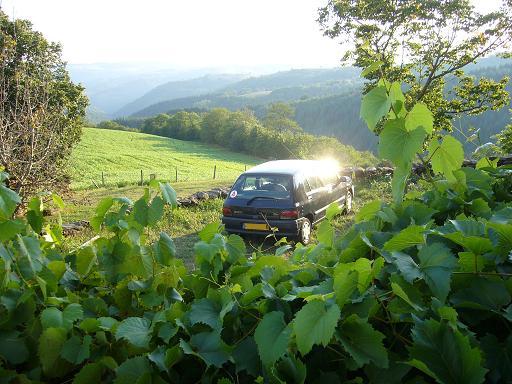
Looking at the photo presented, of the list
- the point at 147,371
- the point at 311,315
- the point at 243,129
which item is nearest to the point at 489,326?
the point at 311,315

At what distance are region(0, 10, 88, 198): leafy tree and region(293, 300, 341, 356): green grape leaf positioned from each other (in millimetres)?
5520

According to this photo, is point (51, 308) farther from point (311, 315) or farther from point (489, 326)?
point (489, 326)

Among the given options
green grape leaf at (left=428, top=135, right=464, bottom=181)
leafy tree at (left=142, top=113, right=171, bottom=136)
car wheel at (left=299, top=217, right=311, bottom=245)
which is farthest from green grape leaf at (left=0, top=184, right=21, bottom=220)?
leafy tree at (left=142, top=113, right=171, bottom=136)

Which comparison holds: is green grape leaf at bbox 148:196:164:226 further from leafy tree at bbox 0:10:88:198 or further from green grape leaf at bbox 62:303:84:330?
leafy tree at bbox 0:10:88:198

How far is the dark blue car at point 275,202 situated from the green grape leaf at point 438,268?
7.76 metres

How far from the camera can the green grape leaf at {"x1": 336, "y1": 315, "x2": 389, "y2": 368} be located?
95 centimetres

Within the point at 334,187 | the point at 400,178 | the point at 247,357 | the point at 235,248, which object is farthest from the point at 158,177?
the point at 247,357

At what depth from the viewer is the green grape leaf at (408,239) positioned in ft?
3.51

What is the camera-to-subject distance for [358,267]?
1021 mm

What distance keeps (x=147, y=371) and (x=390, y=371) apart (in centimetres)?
56

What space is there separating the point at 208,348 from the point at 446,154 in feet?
3.30

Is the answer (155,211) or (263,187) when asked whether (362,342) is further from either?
(263,187)

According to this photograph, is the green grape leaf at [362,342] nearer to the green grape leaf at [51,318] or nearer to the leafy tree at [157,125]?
the green grape leaf at [51,318]

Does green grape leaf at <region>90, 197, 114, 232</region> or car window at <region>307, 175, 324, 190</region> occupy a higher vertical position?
green grape leaf at <region>90, 197, 114, 232</region>
